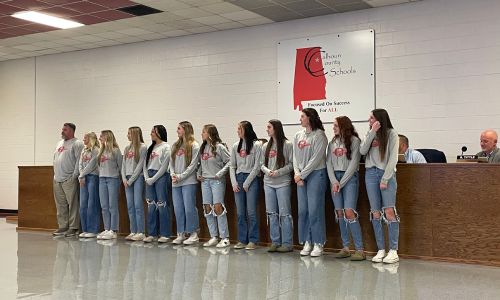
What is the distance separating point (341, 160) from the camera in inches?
239

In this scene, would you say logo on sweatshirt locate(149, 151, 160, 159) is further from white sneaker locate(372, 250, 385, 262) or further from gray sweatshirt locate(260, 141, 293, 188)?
white sneaker locate(372, 250, 385, 262)

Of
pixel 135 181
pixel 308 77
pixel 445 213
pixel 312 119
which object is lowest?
pixel 445 213

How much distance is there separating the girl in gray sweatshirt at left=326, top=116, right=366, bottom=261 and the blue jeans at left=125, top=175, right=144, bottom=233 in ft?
8.77

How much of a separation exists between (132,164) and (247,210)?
1807 mm

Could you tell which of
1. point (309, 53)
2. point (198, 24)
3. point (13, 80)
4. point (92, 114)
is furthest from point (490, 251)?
point (13, 80)

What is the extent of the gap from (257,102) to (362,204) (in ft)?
12.5

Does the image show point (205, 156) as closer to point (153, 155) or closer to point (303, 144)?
point (153, 155)

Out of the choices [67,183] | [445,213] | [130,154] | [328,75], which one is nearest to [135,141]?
[130,154]

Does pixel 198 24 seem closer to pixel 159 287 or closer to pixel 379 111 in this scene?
pixel 379 111

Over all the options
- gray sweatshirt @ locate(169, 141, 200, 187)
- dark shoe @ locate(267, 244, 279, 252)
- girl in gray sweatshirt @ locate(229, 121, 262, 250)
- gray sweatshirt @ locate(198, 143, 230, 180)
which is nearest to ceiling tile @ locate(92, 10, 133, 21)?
Answer: gray sweatshirt @ locate(169, 141, 200, 187)

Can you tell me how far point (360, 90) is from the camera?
28.8ft

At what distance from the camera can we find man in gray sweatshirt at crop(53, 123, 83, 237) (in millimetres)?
8414

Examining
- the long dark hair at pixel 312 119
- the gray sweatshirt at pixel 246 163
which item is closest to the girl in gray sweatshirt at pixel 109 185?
the gray sweatshirt at pixel 246 163

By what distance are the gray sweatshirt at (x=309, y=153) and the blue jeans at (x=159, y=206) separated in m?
1.94
